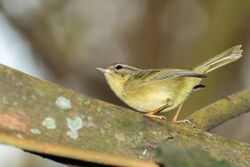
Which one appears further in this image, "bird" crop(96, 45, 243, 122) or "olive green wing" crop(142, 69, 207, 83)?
"bird" crop(96, 45, 243, 122)

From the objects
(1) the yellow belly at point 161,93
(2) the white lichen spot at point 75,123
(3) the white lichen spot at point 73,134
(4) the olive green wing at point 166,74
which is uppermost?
(4) the olive green wing at point 166,74

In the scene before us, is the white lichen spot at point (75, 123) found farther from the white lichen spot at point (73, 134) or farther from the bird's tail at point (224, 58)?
the bird's tail at point (224, 58)

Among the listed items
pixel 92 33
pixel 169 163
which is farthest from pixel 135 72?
pixel 92 33

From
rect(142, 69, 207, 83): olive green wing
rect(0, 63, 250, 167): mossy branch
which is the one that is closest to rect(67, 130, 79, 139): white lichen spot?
rect(0, 63, 250, 167): mossy branch

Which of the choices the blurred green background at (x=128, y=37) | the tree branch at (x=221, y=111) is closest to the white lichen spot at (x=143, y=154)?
the tree branch at (x=221, y=111)

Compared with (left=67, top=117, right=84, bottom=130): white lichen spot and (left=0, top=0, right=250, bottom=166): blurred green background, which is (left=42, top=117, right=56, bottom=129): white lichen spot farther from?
(left=0, top=0, right=250, bottom=166): blurred green background

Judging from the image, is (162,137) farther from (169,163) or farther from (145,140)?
(169,163)
